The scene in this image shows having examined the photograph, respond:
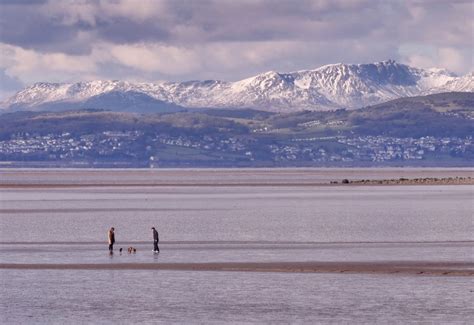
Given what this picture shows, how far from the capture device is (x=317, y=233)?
3004 inches

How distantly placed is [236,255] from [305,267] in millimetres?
7148

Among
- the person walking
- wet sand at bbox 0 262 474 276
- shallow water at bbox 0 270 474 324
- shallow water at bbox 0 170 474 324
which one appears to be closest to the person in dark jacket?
shallow water at bbox 0 170 474 324

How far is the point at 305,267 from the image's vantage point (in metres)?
54.6

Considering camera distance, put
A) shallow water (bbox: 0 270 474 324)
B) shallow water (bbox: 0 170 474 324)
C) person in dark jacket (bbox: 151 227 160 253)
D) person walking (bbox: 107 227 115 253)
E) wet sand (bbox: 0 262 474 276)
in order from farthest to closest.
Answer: person walking (bbox: 107 227 115 253) → person in dark jacket (bbox: 151 227 160 253) → wet sand (bbox: 0 262 474 276) → shallow water (bbox: 0 170 474 324) → shallow water (bbox: 0 270 474 324)

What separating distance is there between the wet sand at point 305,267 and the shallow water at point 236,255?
4.66 feet

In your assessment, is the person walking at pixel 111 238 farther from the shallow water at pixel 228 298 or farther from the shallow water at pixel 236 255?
the shallow water at pixel 228 298

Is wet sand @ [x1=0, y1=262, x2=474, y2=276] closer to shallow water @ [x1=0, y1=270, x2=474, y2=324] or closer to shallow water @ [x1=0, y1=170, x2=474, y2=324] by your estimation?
shallow water @ [x1=0, y1=170, x2=474, y2=324]

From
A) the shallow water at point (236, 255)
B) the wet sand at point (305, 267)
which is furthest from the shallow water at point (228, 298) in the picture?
the wet sand at point (305, 267)

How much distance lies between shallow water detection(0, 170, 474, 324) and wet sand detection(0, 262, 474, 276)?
55.9 inches

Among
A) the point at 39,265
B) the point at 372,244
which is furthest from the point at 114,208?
the point at 39,265

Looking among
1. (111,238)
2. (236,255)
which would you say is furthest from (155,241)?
(236,255)

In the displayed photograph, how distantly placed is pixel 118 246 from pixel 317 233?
14.3m

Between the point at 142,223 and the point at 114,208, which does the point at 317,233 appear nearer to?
the point at 142,223

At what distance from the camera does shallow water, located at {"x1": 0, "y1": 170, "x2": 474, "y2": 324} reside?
4197 cm
